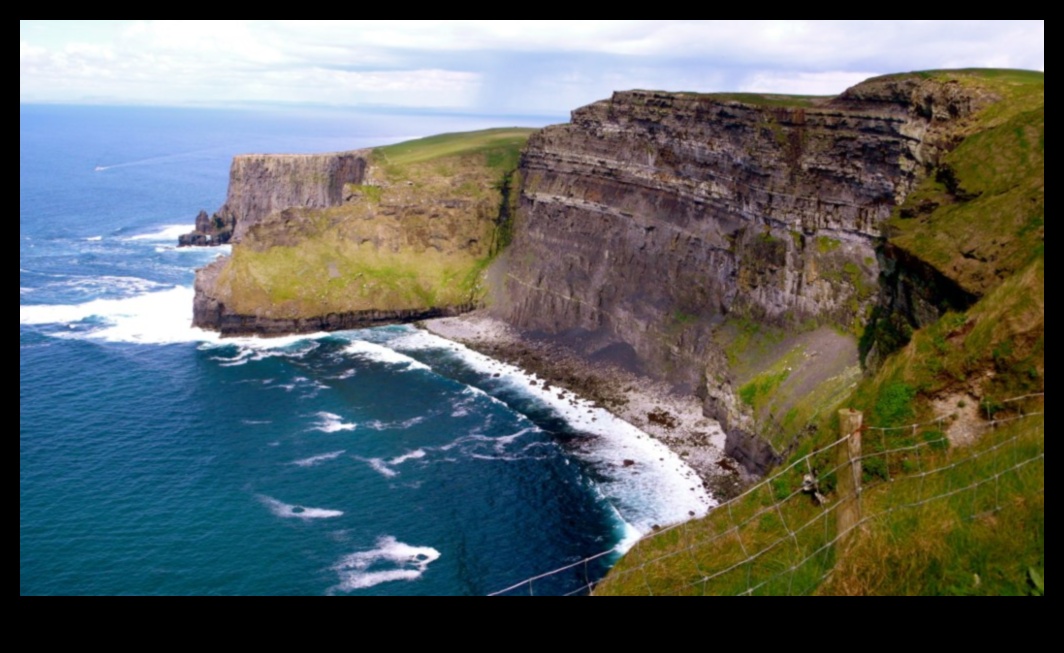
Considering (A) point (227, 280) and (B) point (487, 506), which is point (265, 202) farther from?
(B) point (487, 506)

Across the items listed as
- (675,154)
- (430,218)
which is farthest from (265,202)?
(675,154)

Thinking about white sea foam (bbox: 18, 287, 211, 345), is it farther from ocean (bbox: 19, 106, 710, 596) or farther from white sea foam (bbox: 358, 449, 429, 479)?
white sea foam (bbox: 358, 449, 429, 479)

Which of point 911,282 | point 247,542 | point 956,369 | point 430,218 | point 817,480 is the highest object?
point 430,218

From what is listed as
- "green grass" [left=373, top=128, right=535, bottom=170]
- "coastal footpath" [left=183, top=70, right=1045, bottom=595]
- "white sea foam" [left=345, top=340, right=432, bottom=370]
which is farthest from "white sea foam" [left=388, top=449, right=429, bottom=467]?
"green grass" [left=373, top=128, right=535, bottom=170]

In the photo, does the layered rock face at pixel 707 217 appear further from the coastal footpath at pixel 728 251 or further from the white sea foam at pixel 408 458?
the white sea foam at pixel 408 458

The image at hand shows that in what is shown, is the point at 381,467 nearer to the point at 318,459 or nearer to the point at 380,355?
the point at 318,459

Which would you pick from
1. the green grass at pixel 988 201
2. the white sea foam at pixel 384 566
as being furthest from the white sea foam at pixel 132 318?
the green grass at pixel 988 201
